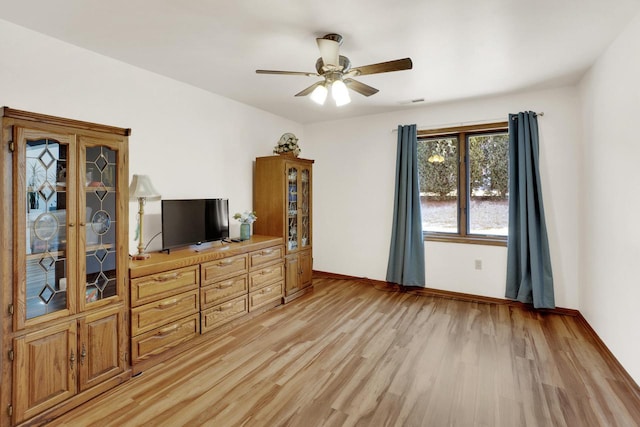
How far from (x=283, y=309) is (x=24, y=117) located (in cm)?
296

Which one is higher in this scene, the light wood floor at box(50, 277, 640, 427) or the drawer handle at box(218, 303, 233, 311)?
the drawer handle at box(218, 303, 233, 311)

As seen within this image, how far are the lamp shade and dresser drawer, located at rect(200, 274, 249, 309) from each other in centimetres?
100

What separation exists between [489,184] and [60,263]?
4.56 metres

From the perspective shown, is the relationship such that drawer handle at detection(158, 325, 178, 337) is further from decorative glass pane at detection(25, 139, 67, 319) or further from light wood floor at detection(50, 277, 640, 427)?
decorative glass pane at detection(25, 139, 67, 319)

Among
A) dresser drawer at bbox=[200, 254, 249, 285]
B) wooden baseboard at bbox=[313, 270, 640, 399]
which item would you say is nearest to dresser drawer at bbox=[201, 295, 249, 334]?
dresser drawer at bbox=[200, 254, 249, 285]

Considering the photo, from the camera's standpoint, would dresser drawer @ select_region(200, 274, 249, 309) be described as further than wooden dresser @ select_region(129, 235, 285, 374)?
Yes

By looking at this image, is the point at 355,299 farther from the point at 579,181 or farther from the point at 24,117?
the point at 24,117

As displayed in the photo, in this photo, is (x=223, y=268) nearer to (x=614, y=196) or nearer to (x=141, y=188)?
(x=141, y=188)

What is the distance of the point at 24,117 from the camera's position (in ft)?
6.14

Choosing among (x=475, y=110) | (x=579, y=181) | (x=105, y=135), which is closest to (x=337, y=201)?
(x=475, y=110)

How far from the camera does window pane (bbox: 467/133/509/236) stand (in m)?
4.14

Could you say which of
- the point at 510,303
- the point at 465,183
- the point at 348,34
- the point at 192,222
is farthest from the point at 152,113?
the point at 510,303

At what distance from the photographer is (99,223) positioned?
2297mm

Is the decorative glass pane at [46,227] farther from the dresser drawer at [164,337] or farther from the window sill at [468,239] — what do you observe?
the window sill at [468,239]
